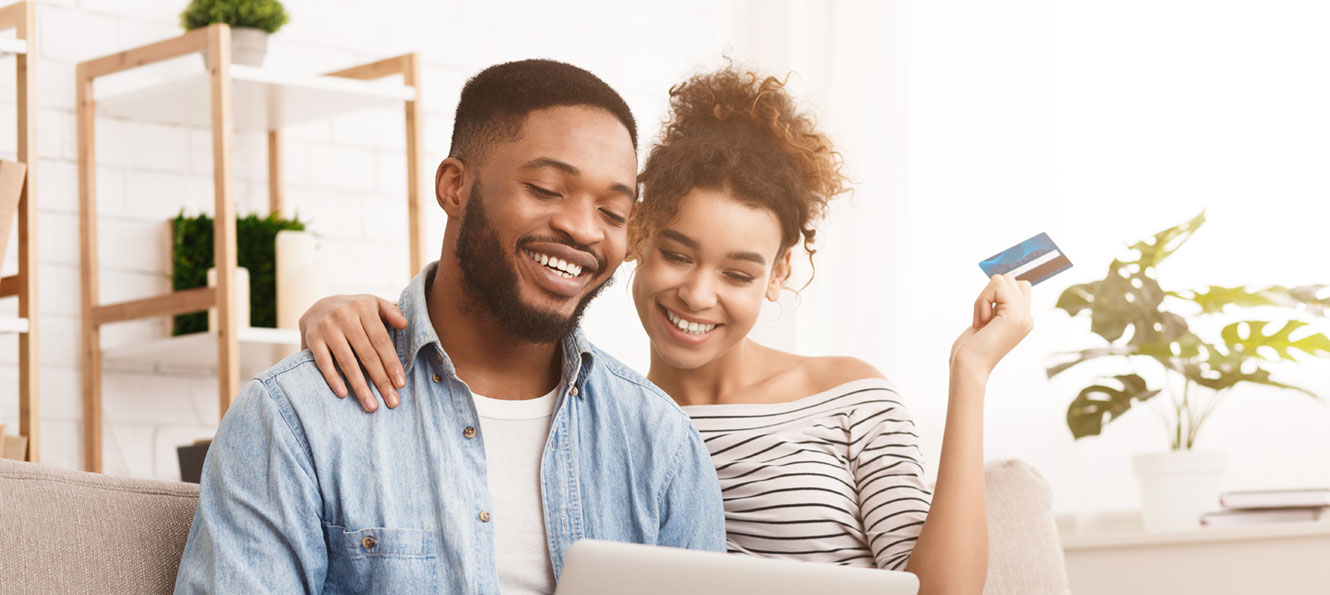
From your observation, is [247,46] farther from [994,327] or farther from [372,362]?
[994,327]

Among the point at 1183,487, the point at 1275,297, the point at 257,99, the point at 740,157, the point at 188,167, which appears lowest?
the point at 1183,487

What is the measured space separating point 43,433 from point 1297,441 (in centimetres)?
251

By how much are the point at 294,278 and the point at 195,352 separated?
265 mm

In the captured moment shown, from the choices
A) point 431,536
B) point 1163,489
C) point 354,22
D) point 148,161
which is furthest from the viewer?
point 354,22

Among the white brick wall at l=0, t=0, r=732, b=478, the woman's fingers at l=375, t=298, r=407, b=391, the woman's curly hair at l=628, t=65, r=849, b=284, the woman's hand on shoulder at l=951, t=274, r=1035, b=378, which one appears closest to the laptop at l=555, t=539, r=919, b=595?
the woman's fingers at l=375, t=298, r=407, b=391

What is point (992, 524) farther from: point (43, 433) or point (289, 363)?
point (43, 433)

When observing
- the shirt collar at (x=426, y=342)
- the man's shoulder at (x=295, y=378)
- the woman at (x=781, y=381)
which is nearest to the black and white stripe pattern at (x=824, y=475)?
the woman at (x=781, y=381)

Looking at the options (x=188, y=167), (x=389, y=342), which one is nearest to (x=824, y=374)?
(x=389, y=342)

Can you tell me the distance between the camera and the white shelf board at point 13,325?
2.37 metres

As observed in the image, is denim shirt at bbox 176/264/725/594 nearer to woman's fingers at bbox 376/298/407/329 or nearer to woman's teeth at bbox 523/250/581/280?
woman's fingers at bbox 376/298/407/329

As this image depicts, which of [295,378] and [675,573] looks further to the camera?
[295,378]

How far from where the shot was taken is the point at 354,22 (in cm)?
314

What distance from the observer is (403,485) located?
132cm

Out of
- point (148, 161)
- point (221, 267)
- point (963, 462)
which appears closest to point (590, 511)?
point (963, 462)
